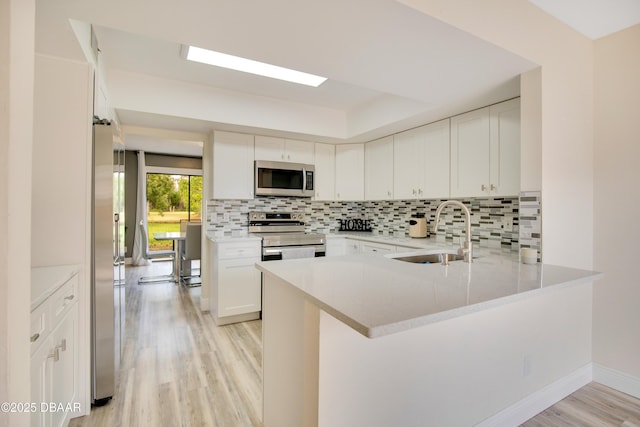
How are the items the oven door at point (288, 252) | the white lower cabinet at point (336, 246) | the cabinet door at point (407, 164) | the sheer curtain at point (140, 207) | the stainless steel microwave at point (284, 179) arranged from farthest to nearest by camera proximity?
the sheer curtain at point (140, 207) < the white lower cabinet at point (336, 246) < the stainless steel microwave at point (284, 179) < the oven door at point (288, 252) < the cabinet door at point (407, 164)

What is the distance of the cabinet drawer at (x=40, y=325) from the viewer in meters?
1.15

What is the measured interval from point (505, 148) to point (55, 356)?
3.20 m

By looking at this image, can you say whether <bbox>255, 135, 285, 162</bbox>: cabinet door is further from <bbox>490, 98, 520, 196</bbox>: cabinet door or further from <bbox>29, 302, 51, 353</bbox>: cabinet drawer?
<bbox>29, 302, 51, 353</bbox>: cabinet drawer

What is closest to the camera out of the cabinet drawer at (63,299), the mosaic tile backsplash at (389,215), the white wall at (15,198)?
the white wall at (15,198)

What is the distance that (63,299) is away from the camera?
1.54 m

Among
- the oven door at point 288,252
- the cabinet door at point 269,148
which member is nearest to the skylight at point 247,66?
the cabinet door at point 269,148

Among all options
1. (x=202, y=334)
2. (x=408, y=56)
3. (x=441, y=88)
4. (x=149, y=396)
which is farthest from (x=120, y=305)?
(x=441, y=88)

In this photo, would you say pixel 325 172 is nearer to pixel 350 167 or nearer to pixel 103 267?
pixel 350 167

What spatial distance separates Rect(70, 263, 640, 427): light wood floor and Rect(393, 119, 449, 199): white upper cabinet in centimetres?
186

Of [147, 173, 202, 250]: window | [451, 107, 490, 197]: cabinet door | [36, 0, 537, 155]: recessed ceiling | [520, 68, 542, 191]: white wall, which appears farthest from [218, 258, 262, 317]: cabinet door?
[147, 173, 202, 250]: window

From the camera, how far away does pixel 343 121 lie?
12.6 ft

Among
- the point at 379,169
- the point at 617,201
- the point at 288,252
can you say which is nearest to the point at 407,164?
the point at 379,169

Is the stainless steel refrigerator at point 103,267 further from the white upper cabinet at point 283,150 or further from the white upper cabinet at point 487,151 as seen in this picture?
the white upper cabinet at point 487,151

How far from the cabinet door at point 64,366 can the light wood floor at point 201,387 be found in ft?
0.80
